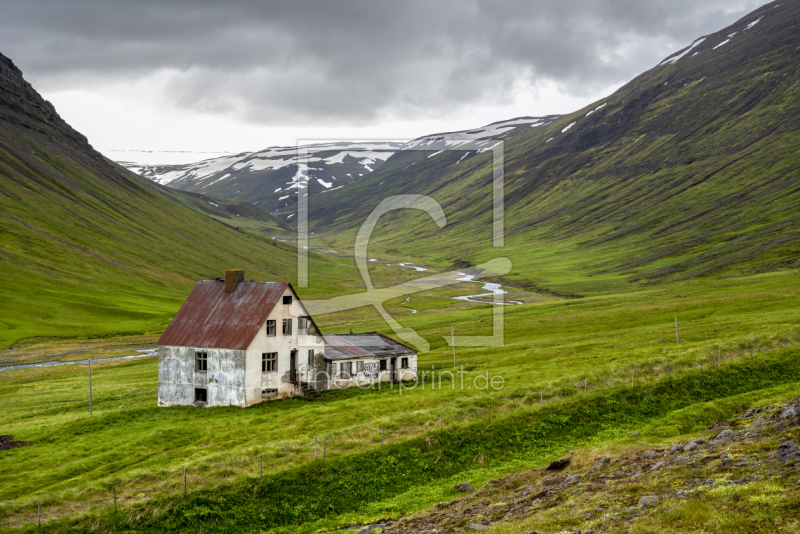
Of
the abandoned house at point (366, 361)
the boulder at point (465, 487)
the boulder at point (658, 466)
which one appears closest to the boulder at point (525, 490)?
the boulder at point (465, 487)

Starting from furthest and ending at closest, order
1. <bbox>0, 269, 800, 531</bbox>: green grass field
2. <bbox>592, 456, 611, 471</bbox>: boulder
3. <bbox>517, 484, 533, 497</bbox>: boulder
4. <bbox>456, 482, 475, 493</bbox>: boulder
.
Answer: <bbox>0, 269, 800, 531</bbox>: green grass field
<bbox>456, 482, 475, 493</bbox>: boulder
<bbox>592, 456, 611, 471</bbox>: boulder
<bbox>517, 484, 533, 497</bbox>: boulder

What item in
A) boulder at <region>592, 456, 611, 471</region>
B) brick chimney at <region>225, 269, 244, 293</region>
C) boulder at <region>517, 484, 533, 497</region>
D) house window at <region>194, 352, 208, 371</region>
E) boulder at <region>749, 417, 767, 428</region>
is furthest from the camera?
brick chimney at <region>225, 269, 244, 293</region>

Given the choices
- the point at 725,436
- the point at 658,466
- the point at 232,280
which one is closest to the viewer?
the point at 658,466

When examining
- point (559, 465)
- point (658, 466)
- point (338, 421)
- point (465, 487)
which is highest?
point (658, 466)

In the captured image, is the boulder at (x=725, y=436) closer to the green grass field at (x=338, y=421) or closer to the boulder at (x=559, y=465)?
the green grass field at (x=338, y=421)

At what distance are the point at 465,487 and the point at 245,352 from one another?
Answer: 2806cm

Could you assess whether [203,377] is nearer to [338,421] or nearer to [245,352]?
[245,352]

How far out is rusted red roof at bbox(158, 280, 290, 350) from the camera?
55688mm

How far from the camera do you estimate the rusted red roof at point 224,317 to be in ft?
183

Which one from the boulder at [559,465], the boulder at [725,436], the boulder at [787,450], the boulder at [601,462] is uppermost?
the boulder at [787,450]

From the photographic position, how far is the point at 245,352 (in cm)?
5400

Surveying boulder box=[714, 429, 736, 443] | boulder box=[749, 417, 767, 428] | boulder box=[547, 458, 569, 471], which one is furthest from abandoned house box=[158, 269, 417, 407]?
boulder box=[749, 417, 767, 428]

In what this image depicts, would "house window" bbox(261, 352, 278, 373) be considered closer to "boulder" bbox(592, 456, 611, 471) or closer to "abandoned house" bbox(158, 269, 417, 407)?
"abandoned house" bbox(158, 269, 417, 407)

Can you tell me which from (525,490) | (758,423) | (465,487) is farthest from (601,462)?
(758,423)
